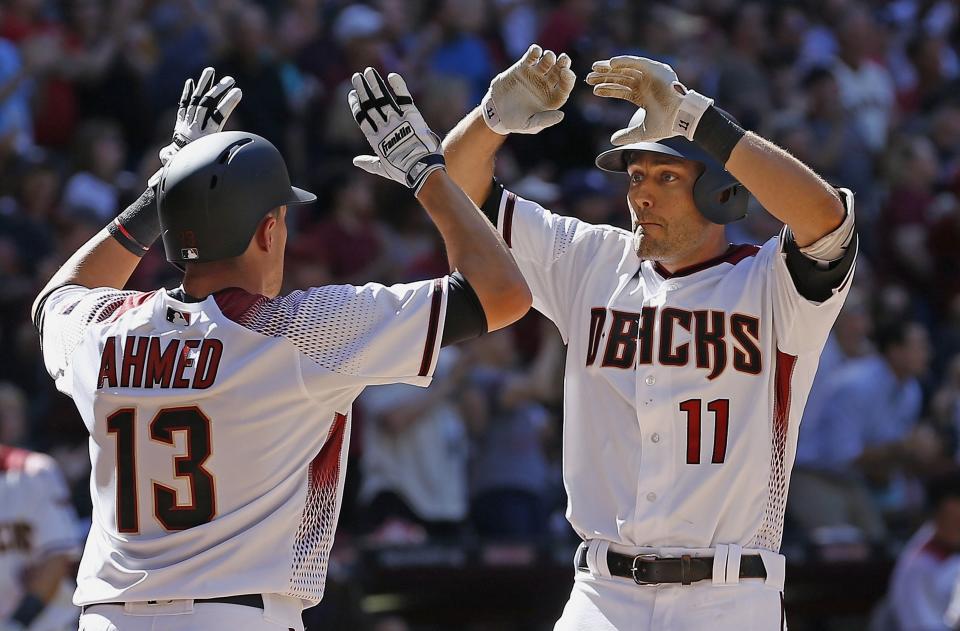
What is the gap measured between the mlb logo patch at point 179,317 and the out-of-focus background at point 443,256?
4233 mm

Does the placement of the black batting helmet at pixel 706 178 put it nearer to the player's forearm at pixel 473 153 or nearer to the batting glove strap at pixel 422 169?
the player's forearm at pixel 473 153

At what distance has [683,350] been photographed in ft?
14.4

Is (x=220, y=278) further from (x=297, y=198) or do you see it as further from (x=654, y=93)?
(x=654, y=93)

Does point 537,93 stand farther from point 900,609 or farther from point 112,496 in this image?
point 900,609

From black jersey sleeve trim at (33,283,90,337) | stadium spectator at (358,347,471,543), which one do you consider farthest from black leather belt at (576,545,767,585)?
stadium spectator at (358,347,471,543)

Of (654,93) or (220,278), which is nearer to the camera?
(220,278)

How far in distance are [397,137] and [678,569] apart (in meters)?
1.45

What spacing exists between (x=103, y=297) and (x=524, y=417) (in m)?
4.95

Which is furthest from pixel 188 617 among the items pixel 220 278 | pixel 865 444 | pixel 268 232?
pixel 865 444

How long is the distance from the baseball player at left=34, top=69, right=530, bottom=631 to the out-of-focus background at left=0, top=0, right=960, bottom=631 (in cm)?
411

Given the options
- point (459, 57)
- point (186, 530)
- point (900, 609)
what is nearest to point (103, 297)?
point (186, 530)

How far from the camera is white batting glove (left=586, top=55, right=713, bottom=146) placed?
4152 millimetres

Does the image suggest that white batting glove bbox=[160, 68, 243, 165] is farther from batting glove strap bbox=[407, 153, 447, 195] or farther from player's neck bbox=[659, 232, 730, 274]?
player's neck bbox=[659, 232, 730, 274]

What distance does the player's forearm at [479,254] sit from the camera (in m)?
3.47
